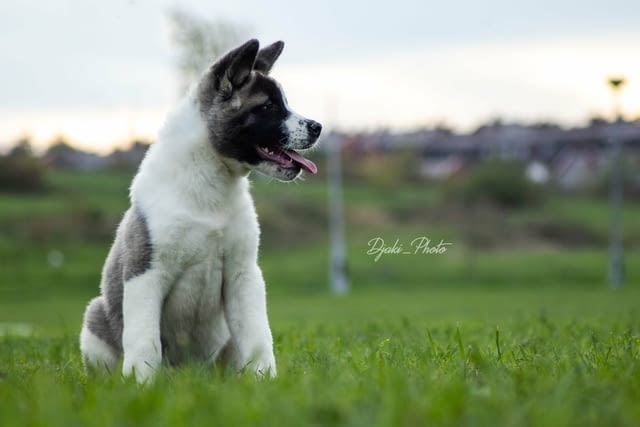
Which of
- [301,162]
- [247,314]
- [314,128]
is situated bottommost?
[247,314]

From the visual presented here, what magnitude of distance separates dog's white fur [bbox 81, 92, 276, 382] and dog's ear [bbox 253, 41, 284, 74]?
647mm

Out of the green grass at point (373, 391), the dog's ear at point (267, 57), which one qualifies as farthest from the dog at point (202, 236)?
the green grass at point (373, 391)

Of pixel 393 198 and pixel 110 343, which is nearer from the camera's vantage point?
pixel 110 343

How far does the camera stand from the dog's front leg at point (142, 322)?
5512mm

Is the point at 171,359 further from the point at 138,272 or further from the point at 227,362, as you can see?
the point at 138,272

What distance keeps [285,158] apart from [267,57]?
86 cm

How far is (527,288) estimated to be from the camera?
1628 inches

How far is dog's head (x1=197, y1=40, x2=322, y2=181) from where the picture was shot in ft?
19.8

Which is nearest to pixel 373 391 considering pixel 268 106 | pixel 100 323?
pixel 268 106

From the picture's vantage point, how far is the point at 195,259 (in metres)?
5.67

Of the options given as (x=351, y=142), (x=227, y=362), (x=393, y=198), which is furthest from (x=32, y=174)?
(x=227, y=362)

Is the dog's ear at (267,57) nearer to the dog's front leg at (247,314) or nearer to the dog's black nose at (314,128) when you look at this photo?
the dog's black nose at (314,128)

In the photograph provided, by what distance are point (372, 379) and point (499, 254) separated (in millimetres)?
47126

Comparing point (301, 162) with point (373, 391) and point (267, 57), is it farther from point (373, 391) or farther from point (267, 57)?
point (373, 391)
